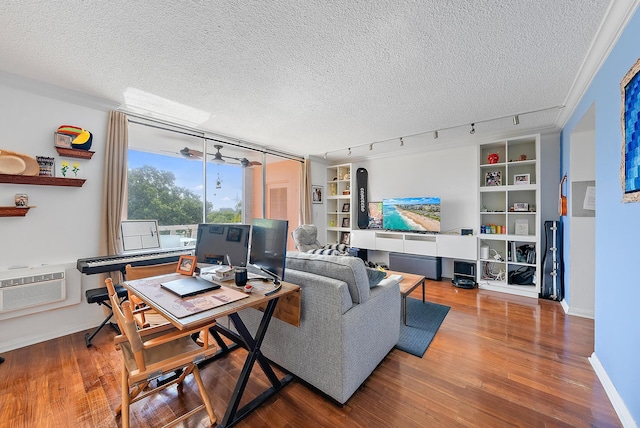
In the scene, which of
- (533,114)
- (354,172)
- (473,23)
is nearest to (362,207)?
(354,172)

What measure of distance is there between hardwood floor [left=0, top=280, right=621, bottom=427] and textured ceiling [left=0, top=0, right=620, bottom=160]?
97.8 inches

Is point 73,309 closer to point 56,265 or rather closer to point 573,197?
point 56,265

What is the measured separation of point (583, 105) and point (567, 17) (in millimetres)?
1404

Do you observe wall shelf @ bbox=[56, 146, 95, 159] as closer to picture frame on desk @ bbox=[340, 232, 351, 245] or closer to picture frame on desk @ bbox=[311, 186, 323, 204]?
picture frame on desk @ bbox=[311, 186, 323, 204]

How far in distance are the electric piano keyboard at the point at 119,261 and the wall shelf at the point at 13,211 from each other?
0.62m

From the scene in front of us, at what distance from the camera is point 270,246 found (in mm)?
1813

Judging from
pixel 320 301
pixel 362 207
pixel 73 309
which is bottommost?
pixel 73 309

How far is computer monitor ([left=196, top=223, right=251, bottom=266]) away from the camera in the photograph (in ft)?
6.04

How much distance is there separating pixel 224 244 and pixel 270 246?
0.37 meters

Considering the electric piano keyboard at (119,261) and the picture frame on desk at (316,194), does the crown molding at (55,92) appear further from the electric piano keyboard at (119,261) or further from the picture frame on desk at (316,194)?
the picture frame on desk at (316,194)

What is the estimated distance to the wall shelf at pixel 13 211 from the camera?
227 cm

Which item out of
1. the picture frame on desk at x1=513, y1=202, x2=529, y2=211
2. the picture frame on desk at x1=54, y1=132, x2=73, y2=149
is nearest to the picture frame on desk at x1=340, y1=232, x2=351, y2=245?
the picture frame on desk at x1=513, y1=202, x2=529, y2=211

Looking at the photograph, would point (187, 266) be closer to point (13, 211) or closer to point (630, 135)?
point (13, 211)

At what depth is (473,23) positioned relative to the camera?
168 centimetres
